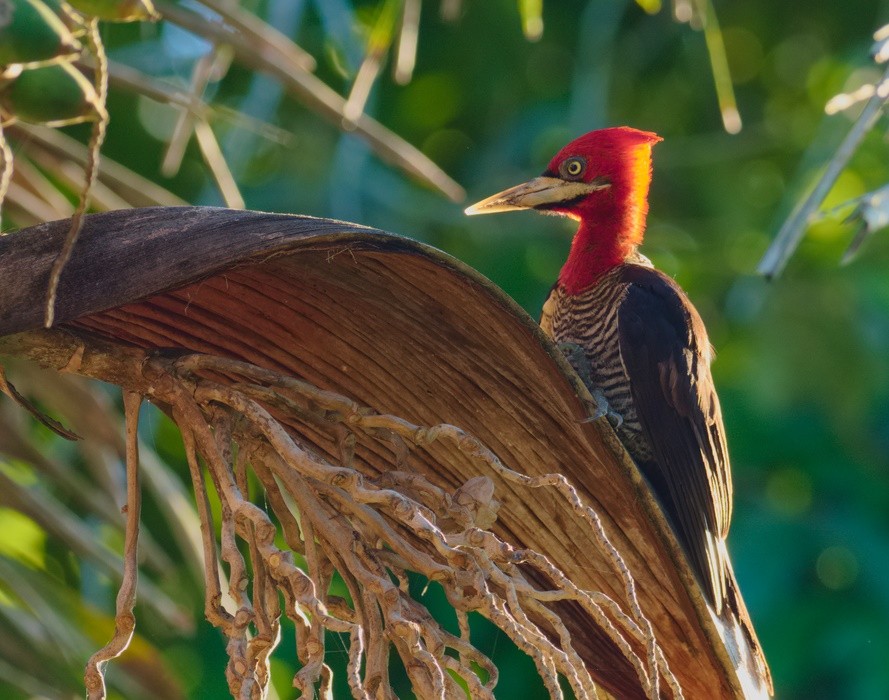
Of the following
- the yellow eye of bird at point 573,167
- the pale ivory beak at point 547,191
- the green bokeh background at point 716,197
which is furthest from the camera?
the green bokeh background at point 716,197

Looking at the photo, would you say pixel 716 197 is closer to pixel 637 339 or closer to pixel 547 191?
pixel 547 191

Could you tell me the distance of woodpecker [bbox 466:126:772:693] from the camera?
255 cm

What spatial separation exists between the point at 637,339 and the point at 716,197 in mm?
4593

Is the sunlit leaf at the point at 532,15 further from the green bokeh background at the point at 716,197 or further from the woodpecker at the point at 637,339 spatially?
the green bokeh background at the point at 716,197

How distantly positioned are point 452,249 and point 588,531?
4.93 meters

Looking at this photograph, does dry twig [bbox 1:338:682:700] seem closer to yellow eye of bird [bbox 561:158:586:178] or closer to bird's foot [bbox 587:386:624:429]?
bird's foot [bbox 587:386:624:429]

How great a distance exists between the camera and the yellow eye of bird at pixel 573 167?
10.8 feet

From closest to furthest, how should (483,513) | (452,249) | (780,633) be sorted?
1. (483,513)
2. (780,633)
3. (452,249)

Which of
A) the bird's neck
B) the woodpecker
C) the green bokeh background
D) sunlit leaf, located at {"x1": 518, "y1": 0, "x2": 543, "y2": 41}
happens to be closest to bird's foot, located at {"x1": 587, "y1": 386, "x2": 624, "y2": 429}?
the woodpecker

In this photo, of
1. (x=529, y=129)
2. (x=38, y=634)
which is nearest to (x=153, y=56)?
(x=529, y=129)

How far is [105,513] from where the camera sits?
2686 millimetres

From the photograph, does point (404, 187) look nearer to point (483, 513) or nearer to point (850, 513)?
point (850, 513)

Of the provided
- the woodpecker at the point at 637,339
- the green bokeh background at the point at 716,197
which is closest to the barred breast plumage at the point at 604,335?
the woodpecker at the point at 637,339

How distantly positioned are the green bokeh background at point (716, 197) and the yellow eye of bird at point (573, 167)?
98 centimetres
